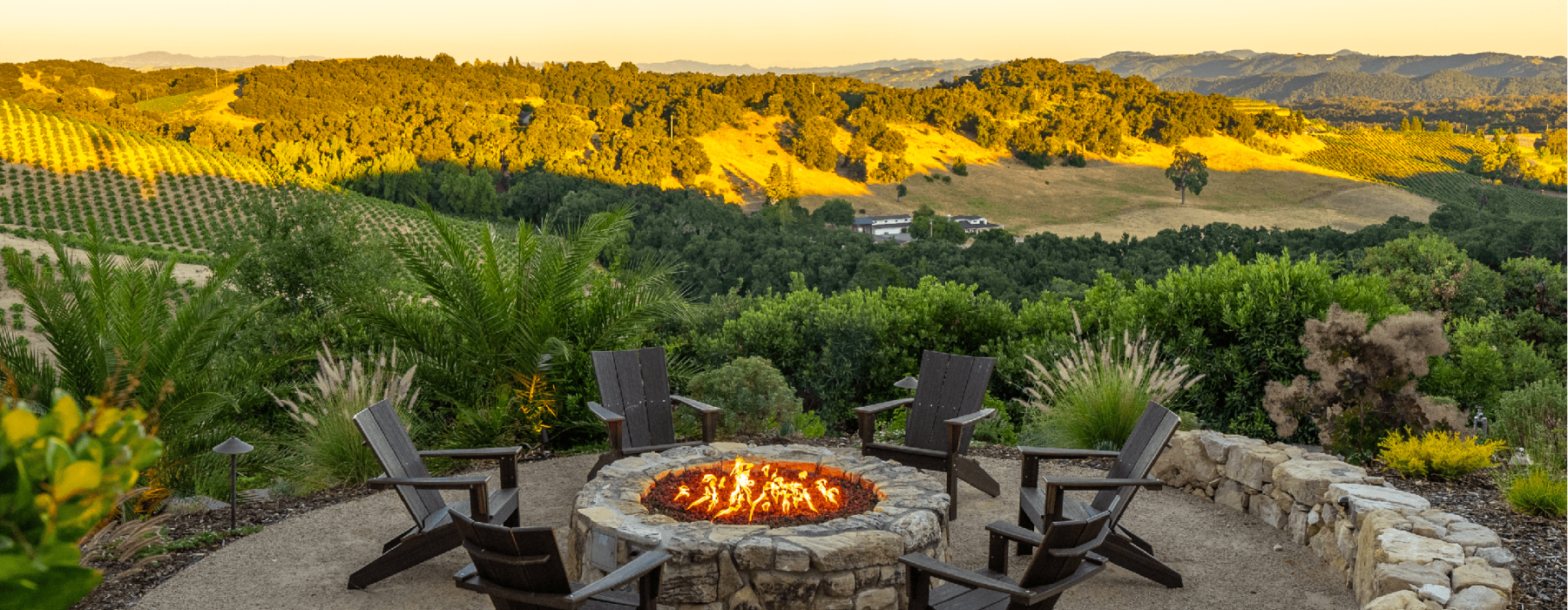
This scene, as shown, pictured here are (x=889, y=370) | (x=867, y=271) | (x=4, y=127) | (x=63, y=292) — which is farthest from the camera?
(x=4, y=127)

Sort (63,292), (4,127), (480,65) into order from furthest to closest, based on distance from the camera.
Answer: (480,65)
(4,127)
(63,292)

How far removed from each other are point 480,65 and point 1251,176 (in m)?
65.9

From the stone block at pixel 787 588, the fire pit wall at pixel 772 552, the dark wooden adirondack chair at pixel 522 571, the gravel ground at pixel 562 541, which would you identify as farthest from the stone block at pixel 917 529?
the dark wooden adirondack chair at pixel 522 571

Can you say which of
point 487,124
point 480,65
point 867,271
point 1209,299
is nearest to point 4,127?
point 487,124

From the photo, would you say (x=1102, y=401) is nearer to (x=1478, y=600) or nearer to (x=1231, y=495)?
(x=1231, y=495)

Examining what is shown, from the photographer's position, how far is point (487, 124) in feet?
210

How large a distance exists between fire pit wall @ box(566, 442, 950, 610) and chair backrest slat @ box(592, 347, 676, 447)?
1621 millimetres

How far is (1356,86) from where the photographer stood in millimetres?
94500

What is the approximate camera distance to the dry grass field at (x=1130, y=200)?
221ft

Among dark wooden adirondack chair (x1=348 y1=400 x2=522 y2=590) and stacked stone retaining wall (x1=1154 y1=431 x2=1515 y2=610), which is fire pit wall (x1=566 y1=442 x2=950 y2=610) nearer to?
dark wooden adirondack chair (x1=348 y1=400 x2=522 y2=590)

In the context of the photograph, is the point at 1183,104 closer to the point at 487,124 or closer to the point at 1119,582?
the point at 487,124

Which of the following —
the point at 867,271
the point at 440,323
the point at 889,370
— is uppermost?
the point at 440,323

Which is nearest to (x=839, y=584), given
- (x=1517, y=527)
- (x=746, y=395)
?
(x=1517, y=527)

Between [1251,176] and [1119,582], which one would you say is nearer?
[1119,582]
